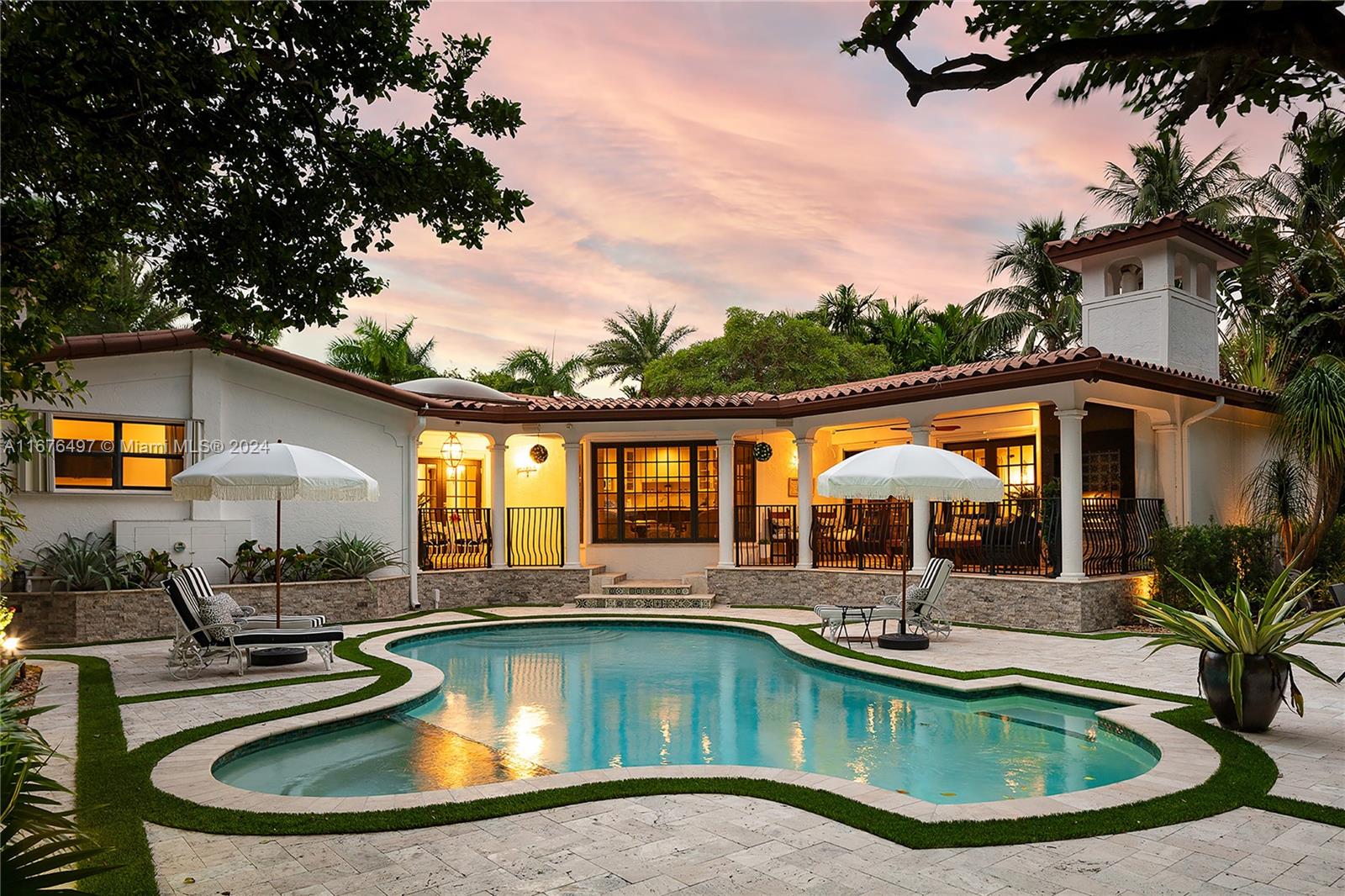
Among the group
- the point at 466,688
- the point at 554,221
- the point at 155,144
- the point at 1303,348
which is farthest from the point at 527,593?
the point at 1303,348

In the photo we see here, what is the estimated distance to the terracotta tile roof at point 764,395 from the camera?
12.0m

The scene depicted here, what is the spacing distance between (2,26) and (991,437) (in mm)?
16293

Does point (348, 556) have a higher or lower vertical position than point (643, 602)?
higher

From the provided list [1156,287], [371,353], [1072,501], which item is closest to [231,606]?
[1072,501]

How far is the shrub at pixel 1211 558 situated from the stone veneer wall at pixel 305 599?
9.47 m

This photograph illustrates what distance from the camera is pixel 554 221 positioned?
20969mm

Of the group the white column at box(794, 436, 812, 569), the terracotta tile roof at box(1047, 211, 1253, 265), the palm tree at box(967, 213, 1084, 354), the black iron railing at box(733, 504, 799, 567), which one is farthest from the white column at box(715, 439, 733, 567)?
the palm tree at box(967, 213, 1084, 354)

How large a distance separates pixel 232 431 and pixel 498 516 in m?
4.83

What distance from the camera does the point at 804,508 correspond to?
16250 millimetres

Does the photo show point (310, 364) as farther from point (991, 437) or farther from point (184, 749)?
point (991, 437)

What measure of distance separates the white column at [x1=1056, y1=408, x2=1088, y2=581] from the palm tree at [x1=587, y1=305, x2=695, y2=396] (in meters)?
23.5

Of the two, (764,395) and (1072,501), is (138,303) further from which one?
(1072,501)

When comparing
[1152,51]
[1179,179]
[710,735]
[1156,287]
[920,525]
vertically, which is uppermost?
[1179,179]

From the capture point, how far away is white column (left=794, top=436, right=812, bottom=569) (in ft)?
53.1
